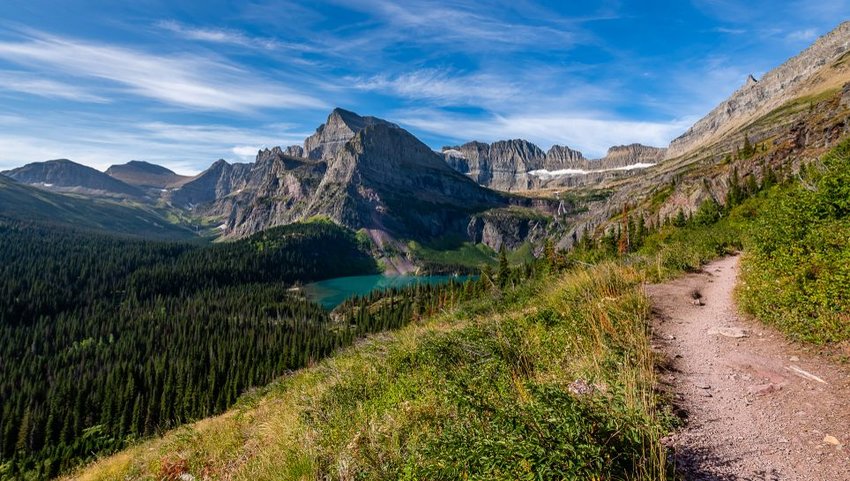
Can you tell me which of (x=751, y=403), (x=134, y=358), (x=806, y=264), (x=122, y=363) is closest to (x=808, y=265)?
(x=806, y=264)

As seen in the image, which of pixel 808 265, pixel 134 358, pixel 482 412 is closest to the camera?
pixel 482 412

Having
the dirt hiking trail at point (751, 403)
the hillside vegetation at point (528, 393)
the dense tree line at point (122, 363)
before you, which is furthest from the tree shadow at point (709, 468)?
the dense tree line at point (122, 363)

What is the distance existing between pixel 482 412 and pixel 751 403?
17.2 ft

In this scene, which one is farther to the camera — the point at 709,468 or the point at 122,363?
the point at 122,363

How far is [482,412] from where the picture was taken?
5.89m

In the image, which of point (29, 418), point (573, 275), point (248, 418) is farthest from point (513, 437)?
point (29, 418)

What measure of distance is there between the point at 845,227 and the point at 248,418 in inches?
793

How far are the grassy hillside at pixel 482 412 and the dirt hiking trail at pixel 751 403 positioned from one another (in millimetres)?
744

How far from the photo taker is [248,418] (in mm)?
15688

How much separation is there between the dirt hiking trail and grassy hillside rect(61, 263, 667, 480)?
744 mm

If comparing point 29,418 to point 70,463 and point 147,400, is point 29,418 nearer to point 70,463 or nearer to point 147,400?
point 147,400

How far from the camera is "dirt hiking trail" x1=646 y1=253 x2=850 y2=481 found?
5.23 meters

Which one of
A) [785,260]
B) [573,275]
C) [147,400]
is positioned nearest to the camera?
[785,260]

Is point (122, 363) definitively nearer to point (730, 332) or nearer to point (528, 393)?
point (528, 393)
